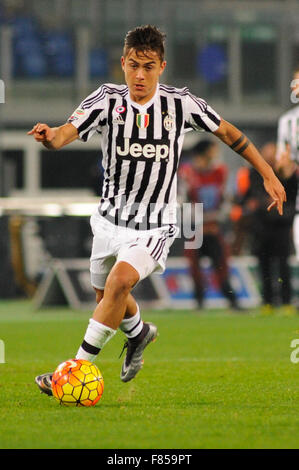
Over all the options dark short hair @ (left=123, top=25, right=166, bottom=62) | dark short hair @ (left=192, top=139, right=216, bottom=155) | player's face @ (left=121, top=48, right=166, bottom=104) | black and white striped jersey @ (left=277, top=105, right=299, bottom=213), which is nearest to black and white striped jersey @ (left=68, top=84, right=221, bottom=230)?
player's face @ (left=121, top=48, right=166, bottom=104)

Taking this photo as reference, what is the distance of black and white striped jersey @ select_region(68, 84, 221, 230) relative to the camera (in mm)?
6559

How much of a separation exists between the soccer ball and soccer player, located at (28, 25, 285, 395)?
0.22 m

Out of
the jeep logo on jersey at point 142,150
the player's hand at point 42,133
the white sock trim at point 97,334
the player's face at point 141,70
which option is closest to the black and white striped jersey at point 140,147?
the jeep logo on jersey at point 142,150

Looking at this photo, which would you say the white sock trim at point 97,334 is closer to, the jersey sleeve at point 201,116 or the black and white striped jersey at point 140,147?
the black and white striped jersey at point 140,147

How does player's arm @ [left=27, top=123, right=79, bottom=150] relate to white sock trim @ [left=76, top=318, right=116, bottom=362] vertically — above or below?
above

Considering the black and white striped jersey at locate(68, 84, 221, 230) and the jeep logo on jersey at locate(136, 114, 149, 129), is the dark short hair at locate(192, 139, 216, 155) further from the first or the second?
the jeep logo on jersey at locate(136, 114, 149, 129)

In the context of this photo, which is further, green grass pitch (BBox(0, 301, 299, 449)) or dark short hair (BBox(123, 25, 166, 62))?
dark short hair (BBox(123, 25, 166, 62))

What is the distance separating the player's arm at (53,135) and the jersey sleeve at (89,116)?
0.05 m

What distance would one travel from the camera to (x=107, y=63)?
2611 cm

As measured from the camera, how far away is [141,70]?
6.39 meters

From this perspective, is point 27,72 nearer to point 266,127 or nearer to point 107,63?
point 107,63

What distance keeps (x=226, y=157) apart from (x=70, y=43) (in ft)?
16.3

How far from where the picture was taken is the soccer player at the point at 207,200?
1458cm
